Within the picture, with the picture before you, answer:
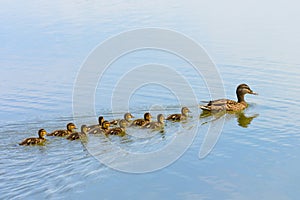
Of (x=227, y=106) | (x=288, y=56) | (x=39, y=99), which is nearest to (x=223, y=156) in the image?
(x=227, y=106)

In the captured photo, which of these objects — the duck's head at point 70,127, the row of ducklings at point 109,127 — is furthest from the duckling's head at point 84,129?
the duck's head at point 70,127

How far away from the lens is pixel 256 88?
30.6 feet

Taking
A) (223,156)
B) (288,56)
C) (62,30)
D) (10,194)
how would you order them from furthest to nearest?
(62,30) → (288,56) → (223,156) → (10,194)

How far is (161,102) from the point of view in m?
8.76

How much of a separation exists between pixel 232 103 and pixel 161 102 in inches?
45.5

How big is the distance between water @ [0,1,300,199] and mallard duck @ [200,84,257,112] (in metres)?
0.16

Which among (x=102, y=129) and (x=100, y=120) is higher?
(x=100, y=120)

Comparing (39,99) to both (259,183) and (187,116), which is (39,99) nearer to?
(187,116)

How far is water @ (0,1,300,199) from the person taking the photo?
5.76 m

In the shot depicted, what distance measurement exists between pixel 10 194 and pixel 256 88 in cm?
517

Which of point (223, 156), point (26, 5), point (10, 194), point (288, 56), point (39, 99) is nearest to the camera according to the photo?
point (10, 194)

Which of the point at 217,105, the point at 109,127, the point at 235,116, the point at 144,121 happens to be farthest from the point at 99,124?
the point at 235,116

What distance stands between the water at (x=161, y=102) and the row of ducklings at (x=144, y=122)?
0.14 meters

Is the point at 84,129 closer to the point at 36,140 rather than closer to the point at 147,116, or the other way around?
the point at 36,140
